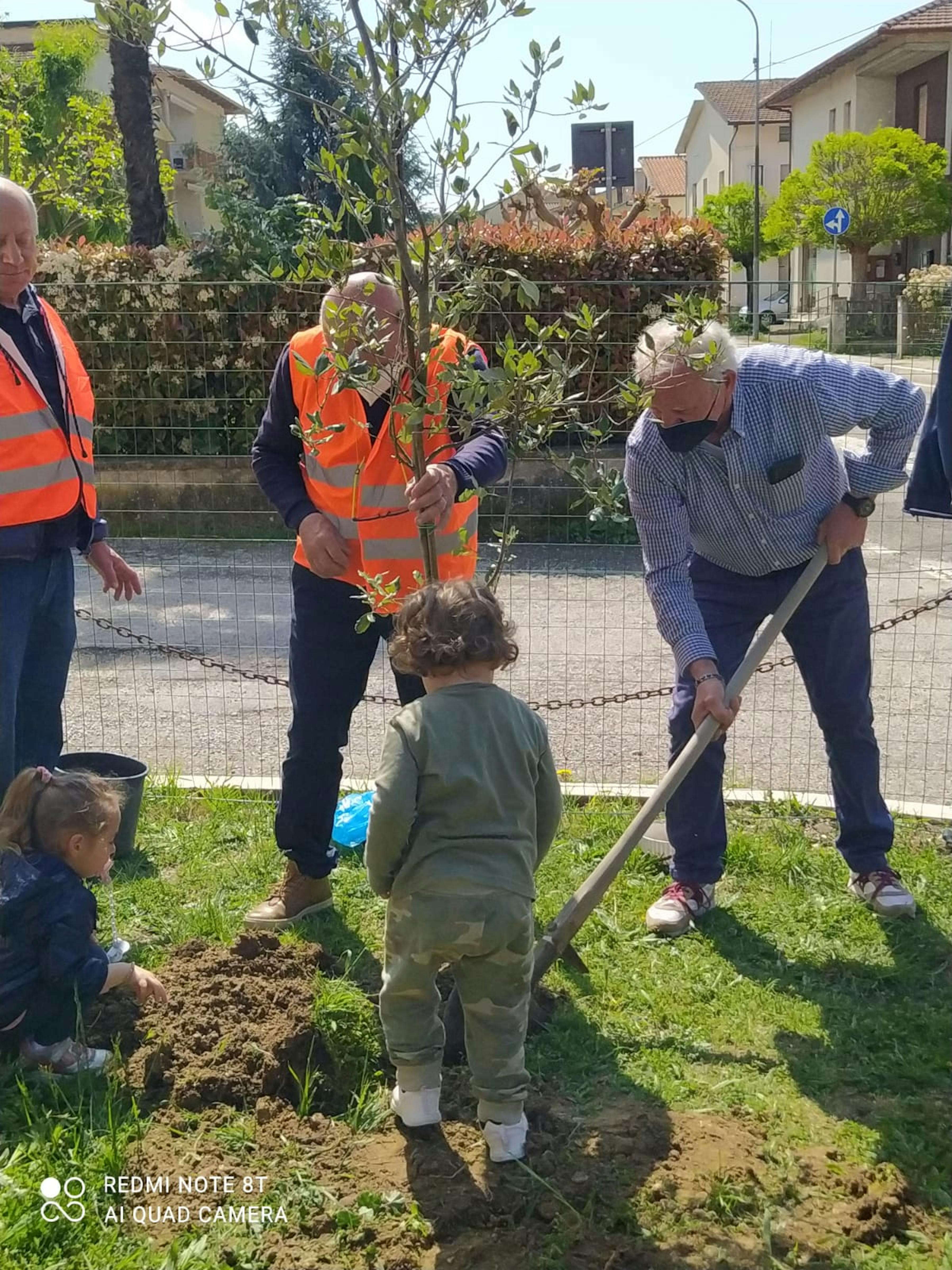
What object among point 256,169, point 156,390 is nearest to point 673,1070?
point 156,390

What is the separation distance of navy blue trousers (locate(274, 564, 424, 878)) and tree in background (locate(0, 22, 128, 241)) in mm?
16557

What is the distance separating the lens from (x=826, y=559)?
3.85m

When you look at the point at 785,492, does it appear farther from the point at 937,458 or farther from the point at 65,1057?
the point at 65,1057

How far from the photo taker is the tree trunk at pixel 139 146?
42.2 feet

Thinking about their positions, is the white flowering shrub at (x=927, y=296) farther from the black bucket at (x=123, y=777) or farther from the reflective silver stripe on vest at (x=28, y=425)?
the black bucket at (x=123, y=777)

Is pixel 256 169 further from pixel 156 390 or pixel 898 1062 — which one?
pixel 898 1062

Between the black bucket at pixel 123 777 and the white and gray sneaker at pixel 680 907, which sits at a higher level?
the black bucket at pixel 123 777

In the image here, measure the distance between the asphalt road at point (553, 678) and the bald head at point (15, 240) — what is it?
245 centimetres

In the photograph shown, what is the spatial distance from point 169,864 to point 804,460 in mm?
2703

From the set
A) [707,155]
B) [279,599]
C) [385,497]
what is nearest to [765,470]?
[385,497]

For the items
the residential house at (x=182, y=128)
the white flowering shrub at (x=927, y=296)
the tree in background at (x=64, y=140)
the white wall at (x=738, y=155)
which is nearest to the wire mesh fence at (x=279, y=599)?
the white flowering shrub at (x=927, y=296)

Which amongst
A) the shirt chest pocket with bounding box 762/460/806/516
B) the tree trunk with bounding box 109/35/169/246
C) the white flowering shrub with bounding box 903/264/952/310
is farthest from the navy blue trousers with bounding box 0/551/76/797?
the tree trunk with bounding box 109/35/169/246

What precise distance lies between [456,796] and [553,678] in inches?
171

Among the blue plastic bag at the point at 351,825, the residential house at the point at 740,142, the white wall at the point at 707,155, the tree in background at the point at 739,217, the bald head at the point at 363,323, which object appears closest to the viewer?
the bald head at the point at 363,323
